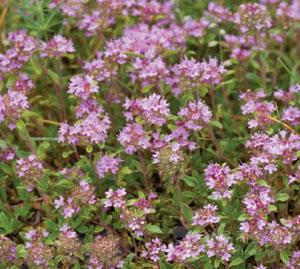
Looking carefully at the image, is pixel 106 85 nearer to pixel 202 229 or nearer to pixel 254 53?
pixel 254 53

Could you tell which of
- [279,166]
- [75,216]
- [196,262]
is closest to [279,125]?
[279,166]

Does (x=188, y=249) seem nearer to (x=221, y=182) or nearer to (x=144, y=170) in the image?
(x=221, y=182)

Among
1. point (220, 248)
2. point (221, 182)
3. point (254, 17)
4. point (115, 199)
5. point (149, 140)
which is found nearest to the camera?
point (220, 248)

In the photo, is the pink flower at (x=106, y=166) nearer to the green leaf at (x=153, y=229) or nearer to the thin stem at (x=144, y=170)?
the thin stem at (x=144, y=170)

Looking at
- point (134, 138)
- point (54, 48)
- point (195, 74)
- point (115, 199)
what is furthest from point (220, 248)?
point (54, 48)

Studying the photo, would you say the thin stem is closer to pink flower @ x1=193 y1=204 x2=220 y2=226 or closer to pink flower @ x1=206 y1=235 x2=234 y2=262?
pink flower @ x1=193 y1=204 x2=220 y2=226

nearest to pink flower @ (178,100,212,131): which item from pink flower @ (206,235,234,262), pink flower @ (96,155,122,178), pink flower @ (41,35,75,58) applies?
pink flower @ (96,155,122,178)

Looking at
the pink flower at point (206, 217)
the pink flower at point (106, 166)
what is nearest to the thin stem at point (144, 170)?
the pink flower at point (106, 166)

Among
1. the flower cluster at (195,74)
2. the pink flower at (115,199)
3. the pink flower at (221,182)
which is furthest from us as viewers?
the flower cluster at (195,74)
